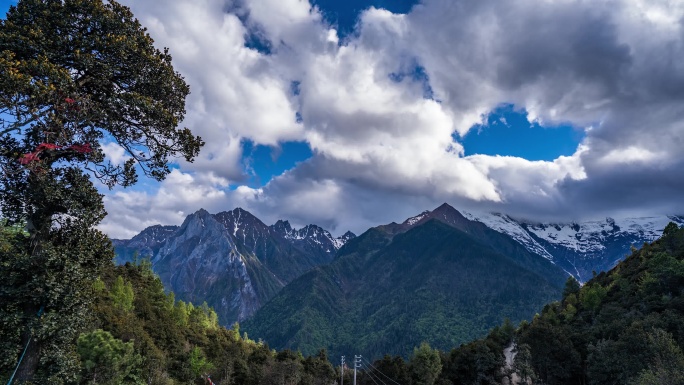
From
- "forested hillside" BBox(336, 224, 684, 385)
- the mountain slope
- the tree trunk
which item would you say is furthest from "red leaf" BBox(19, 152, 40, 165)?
"forested hillside" BBox(336, 224, 684, 385)

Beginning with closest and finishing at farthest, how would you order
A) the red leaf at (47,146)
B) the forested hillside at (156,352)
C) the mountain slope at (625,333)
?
the red leaf at (47,146) < the forested hillside at (156,352) < the mountain slope at (625,333)

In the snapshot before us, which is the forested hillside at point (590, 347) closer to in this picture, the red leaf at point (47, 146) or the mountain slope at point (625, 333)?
the mountain slope at point (625, 333)

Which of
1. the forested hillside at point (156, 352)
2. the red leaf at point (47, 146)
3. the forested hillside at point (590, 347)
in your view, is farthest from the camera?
the forested hillside at point (590, 347)

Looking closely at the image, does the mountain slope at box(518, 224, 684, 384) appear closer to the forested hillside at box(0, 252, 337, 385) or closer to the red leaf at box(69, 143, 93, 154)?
the forested hillside at box(0, 252, 337, 385)

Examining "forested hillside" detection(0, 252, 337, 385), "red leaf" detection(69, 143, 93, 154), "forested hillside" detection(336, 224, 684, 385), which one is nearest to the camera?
"red leaf" detection(69, 143, 93, 154)

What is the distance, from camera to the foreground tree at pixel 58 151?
11.6 m

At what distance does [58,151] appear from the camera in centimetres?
1256

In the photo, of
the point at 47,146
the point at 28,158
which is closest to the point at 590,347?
the point at 47,146

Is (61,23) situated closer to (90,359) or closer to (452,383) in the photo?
(90,359)

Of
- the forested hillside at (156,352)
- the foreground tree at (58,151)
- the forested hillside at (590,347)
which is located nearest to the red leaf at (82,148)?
the foreground tree at (58,151)

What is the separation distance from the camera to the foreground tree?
456 inches

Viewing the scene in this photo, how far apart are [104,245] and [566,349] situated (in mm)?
94841

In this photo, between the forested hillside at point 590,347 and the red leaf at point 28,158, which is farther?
the forested hillside at point 590,347

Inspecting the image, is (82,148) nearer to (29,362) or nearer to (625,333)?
(29,362)
